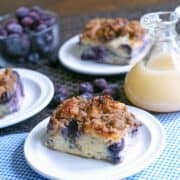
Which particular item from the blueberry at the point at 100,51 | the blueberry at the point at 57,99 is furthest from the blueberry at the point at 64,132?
the blueberry at the point at 100,51

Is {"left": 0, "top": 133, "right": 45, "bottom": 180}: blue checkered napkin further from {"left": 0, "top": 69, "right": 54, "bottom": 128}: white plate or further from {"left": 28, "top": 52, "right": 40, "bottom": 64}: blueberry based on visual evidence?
{"left": 28, "top": 52, "right": 40, "bottom": 64}: blueberry

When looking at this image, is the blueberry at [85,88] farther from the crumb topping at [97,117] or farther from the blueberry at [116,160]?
the blueberry at [116,160]

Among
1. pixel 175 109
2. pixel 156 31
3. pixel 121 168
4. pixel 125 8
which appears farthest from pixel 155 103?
pixel 125 8

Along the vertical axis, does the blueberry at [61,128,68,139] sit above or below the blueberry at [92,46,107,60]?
above

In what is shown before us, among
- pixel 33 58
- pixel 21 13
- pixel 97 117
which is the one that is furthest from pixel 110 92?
pixel 21 13

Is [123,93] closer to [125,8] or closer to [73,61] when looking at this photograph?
[73,61]

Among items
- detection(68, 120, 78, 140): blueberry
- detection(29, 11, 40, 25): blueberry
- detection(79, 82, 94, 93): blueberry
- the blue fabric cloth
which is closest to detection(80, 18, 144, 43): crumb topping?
detection(29, 11, 40, 25): blueberry
